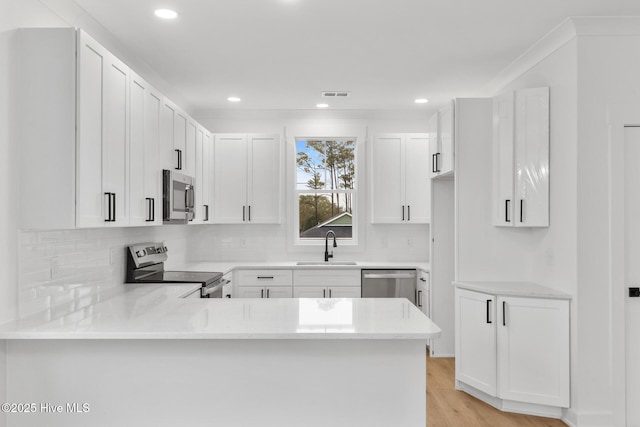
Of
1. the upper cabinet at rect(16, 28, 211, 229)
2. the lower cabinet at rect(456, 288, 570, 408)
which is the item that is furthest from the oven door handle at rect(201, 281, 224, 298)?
the lower cabinet at rect(456, 288, 570, 408)

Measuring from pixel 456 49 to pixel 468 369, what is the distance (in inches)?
102

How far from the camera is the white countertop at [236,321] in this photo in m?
1.99

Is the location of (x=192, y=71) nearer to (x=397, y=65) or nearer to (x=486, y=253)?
(x=397, y=65)

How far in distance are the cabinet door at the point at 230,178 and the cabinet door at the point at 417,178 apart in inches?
77.1

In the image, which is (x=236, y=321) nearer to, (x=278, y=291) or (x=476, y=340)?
(x=476, y=340)

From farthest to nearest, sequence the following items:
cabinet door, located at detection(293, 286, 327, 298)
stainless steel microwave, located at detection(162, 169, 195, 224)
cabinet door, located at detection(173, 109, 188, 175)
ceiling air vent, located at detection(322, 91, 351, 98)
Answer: cabinet door, located at detection(293, 286, 327, 298) → ceiling air vent, located at detection(322, 91, 351, 98) → cabinet door, located at detection(173, 109, 188, 175) → stainless steel microwave, located at detection(162, 169, 195, 224)

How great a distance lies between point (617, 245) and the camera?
2969 millimetres

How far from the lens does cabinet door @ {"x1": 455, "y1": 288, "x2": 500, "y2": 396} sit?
3.33 m

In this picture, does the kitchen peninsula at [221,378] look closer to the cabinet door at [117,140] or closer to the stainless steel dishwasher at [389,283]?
the cabinet door at [117,140]

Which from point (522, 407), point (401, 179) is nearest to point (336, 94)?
point (401, 179)

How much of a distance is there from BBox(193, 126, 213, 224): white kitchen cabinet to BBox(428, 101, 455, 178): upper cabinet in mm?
2393

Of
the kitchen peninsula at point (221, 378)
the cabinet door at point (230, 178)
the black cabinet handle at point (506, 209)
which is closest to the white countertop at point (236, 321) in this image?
the kitchen peninsula at point (221, 378)

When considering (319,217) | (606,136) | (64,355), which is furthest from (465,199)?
(64,355)

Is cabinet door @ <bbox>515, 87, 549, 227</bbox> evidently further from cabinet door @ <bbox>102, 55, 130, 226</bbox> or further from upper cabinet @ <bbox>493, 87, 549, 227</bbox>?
cabinet door @ <bbox>102, 55, 130, 226</bbox>
